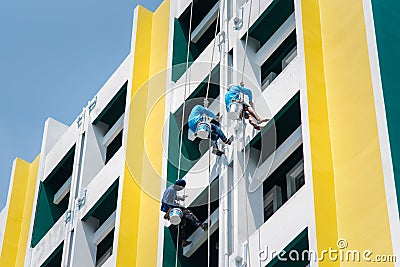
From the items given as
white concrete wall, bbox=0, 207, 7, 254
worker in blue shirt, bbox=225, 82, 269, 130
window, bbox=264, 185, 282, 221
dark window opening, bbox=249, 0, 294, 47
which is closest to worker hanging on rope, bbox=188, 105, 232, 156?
worker in blue shirt, bbox=225, 82, 269, 130

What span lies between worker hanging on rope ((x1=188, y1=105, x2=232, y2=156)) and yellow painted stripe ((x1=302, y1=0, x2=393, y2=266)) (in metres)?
2.12

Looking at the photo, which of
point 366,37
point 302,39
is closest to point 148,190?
point 302,39

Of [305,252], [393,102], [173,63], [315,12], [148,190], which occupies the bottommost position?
[305,252]

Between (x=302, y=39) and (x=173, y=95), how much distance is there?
4.56 m

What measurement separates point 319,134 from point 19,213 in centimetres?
1279

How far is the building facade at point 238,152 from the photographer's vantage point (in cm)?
1558

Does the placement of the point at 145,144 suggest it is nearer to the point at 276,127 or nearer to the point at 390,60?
the point at 276,127

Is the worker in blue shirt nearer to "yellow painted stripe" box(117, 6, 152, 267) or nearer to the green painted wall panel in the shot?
the green painted wall panel

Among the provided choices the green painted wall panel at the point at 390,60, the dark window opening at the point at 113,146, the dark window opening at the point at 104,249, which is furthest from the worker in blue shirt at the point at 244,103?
the dark window opening at the point at 113,146

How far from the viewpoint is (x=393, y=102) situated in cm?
1577

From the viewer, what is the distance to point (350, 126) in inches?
641

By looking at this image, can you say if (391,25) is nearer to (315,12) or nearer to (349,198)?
(315,12)

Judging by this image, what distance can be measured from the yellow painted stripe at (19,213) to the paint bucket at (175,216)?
859cm

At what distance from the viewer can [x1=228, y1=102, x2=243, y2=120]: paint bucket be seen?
17906 millimetres
